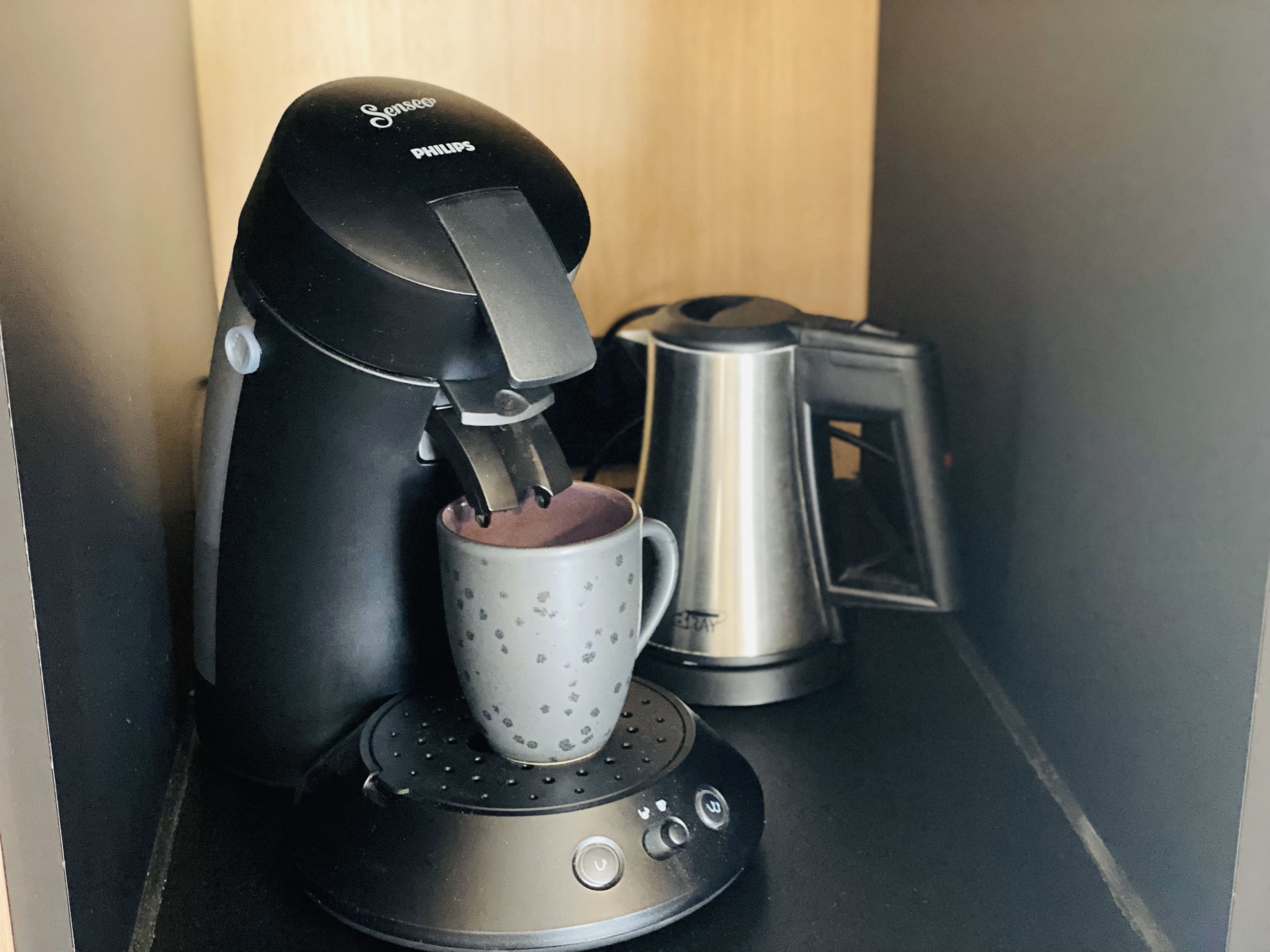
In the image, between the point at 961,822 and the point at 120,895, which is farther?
the point at 961,822

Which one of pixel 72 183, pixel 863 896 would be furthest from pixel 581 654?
pixel 72 183

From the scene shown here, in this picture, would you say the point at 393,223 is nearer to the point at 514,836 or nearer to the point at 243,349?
the point at 243,349

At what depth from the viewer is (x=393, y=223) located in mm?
495

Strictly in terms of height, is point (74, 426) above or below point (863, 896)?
above

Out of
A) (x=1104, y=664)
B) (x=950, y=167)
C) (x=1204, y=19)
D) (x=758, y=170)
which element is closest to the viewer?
(x=1204, y=19)

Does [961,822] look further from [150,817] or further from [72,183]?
[72,183]

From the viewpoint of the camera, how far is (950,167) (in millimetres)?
808

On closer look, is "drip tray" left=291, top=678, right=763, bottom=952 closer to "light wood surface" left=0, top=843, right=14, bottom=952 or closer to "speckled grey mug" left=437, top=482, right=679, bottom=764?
"speckled grey mug" left=437, top=482, right=679, bottom=764

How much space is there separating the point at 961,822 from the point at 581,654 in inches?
9.0

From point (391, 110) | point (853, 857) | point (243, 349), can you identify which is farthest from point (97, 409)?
point (853, 857)

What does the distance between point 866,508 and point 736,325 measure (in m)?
0.33

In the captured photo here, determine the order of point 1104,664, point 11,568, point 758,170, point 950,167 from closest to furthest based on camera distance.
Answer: point 11,568, point 1104,664, point 950,167, point 758,170

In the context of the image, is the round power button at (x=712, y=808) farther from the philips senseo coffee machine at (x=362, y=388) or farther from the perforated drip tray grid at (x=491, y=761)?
the philips senseo coffee machine at (x=362, y=388)

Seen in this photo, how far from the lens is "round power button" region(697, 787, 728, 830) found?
0.54 meters
